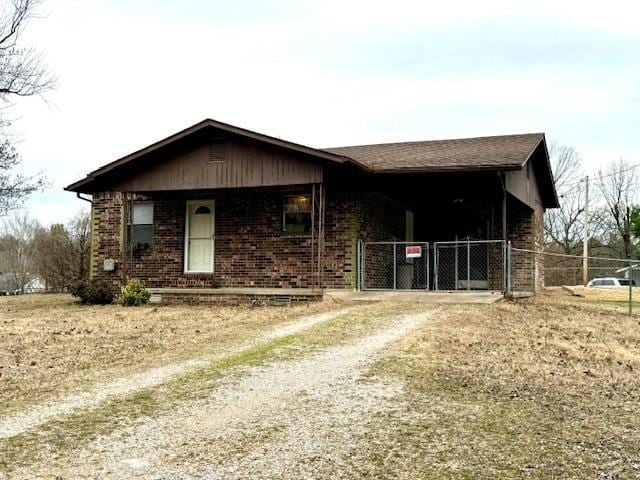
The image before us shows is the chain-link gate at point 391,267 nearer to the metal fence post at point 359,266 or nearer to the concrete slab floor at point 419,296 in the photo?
the metal fence post at point 359,266

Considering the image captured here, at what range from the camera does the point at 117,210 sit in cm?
1773

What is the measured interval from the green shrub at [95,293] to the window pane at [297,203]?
491 centimetres

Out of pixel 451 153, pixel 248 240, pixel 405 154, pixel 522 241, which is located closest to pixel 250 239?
pixel 248 240

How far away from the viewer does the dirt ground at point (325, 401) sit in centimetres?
447

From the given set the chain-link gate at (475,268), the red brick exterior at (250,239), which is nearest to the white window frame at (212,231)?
the red brick exterior at (250,239)

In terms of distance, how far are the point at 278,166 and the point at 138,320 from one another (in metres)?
4.51

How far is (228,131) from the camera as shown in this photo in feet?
48.1

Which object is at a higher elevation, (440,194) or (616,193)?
(616,193)

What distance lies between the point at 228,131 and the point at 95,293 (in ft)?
17.4

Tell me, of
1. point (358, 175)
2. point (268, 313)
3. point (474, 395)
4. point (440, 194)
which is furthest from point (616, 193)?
point (474, 395)

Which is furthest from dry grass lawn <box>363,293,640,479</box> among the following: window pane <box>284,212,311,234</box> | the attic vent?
the attic vent

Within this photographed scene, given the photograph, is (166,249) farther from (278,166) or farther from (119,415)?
(119,415)

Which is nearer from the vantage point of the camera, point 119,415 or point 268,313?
point 119,415

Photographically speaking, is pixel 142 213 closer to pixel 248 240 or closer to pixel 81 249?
pixel 248 240
